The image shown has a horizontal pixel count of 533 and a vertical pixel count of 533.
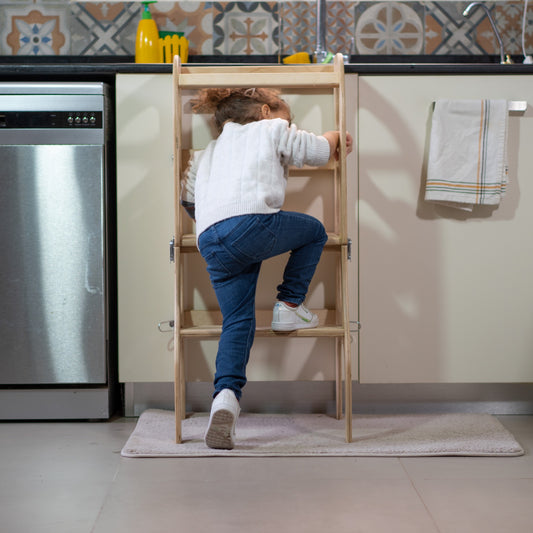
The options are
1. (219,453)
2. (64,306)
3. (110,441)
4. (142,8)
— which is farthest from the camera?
(142,8)

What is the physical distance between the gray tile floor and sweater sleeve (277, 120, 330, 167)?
0.76 metres

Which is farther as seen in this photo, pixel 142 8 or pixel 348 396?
pixel 142 8

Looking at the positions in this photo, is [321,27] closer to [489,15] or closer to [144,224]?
[489,15]

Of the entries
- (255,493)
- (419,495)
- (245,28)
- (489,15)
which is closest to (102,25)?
(245,28)

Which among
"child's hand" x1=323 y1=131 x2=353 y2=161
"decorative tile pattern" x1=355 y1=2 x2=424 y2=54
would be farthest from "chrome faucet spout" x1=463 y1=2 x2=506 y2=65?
"child's hand" x1=323 y1=131 x2=353 y2=161

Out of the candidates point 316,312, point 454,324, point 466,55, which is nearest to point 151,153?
point 316,312

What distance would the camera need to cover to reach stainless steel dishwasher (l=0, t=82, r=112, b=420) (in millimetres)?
1992

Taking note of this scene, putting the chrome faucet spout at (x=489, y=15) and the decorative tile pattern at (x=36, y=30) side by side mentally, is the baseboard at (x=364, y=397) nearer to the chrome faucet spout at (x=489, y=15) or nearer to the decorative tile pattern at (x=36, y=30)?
the chrome faucet spout at (x=489, y=15)

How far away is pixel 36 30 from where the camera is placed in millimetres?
2656

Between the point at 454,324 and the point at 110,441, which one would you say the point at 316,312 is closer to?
the point at 454,324

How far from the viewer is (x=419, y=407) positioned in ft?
6.99

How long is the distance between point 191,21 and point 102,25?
1.15 feet

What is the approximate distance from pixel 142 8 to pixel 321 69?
104cm

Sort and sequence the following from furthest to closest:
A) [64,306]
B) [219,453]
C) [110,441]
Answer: [64,306] < [110,441] < [219,453]
